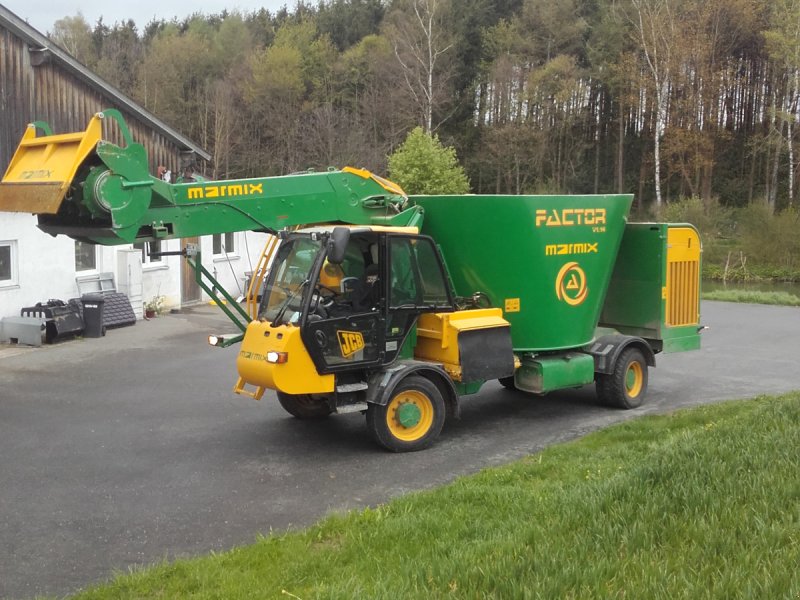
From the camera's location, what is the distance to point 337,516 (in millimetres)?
6062

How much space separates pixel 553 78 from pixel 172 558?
159ft

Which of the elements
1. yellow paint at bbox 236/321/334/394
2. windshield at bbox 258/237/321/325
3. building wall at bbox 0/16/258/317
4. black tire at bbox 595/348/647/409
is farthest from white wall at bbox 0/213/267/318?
black tire at bbox 595/348/647/409

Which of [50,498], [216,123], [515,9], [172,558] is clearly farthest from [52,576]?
[515,9]

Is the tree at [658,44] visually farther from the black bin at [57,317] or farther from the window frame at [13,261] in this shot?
the window frame at [13,261]

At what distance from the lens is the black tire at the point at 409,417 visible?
821 cm

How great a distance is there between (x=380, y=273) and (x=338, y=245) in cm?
91

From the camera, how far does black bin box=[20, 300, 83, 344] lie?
1503 centimetres

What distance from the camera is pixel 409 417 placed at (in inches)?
332

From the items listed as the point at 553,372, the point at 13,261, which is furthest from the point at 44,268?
the point at 553,372

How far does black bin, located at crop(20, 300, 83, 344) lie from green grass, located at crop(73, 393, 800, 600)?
10664 mm

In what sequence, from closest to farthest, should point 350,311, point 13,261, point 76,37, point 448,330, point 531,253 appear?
1. point 350,311
2. point 448,330
3. point 531,253
4. point 13,261
5. point 76,37

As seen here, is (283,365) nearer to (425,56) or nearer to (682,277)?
(682,277)

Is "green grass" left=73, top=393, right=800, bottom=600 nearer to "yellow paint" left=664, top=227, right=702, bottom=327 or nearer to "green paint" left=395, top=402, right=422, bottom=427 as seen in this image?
"green paint" left=395, top=402, right=422, bottom=427

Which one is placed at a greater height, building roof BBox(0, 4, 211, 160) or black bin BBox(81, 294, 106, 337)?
building roof BBox(0, 4, 211, 160)
